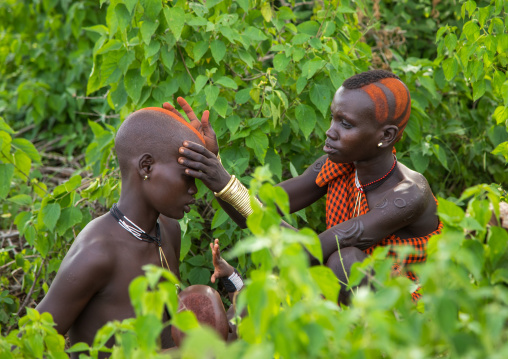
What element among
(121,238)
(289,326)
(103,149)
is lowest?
(103,149)

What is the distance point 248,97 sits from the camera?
3217 mm

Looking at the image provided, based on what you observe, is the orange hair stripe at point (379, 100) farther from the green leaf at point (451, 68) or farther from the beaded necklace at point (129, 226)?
the beaded necklace at point (129, 226)

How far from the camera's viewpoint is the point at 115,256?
231 centimetres

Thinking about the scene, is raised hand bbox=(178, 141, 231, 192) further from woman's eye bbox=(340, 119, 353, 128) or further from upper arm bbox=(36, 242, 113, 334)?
woman's eye bbox=(340, 119, 353, 128)

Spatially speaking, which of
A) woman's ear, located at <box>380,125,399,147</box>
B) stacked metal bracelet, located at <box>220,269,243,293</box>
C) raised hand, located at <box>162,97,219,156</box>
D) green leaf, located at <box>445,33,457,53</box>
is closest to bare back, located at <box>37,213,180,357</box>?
stacked metal bracelet, located at <box>220,269,243,293</box>

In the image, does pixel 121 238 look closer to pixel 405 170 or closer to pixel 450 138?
pixel 405 170

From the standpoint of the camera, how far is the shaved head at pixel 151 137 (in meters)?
2.35

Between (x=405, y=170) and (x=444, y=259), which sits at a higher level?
(x=444, y=259)

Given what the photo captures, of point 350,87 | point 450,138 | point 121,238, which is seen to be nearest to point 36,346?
point 121,238

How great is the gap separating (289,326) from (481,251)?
0.61 meters

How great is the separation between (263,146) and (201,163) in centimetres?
86

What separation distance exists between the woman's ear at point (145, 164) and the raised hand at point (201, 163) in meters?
0.11

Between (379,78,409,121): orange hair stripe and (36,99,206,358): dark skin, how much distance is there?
2.88ft

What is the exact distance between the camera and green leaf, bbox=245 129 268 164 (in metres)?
3.15
